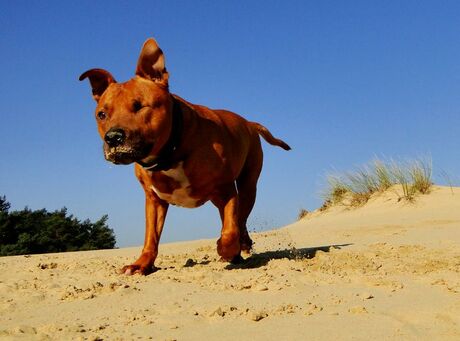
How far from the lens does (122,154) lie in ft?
11.5

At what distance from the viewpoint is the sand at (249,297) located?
Result: 2.63 metres

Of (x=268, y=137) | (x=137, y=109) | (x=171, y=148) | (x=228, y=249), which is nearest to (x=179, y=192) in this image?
(x=171, y=148)

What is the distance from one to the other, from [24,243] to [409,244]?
9.27 meters

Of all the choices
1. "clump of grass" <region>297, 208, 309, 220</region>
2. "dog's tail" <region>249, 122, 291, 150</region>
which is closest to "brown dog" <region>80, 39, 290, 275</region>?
"dog's tail" <region>249, 122, 291, 150</region>

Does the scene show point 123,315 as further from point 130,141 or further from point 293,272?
point 293,272

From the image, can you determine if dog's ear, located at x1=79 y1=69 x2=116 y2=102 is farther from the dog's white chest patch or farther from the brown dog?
the dog's white chest patch

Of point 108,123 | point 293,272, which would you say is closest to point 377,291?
point 293,272

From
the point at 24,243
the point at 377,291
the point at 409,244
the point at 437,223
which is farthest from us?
the point at 24,243

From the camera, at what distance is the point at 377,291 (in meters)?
3.47

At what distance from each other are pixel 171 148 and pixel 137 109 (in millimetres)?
435

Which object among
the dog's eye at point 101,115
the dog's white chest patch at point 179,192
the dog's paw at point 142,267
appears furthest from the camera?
the dog's paw at point 142,267

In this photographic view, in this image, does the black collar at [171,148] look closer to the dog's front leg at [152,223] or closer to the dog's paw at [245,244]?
the dog's front leg at [152,223]

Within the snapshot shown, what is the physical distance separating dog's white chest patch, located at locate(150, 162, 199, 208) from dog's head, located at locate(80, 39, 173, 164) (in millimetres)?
271

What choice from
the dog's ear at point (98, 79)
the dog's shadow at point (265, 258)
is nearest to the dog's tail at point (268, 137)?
the dog's shadow at point (265, 258)
